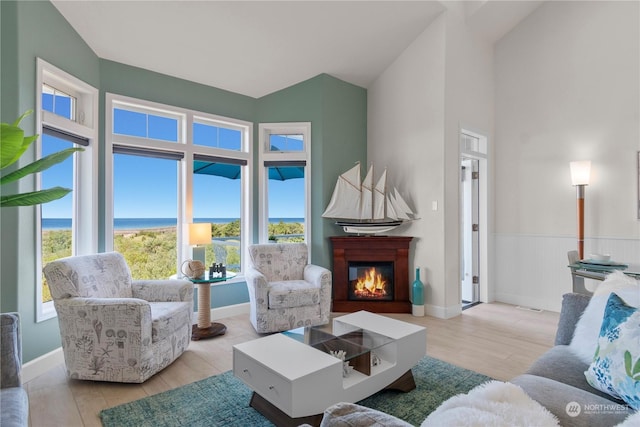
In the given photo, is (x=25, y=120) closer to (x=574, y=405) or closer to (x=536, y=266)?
(x=574, y=405)

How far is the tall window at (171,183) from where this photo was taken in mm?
3602

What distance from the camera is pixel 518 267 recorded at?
473 cm

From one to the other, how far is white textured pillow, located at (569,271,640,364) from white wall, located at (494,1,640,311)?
294 cm

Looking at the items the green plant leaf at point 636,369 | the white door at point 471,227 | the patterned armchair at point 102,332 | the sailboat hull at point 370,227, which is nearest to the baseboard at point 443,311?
the white door at point 471,227

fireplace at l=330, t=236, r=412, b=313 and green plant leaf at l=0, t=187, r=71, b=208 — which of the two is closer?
green plant leaf at l=0, t=187, r=71, b=208

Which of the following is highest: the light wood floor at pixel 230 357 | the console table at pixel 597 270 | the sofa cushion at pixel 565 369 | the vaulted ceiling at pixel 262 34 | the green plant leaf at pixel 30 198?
the vaulted ceiling at pixel 262 34

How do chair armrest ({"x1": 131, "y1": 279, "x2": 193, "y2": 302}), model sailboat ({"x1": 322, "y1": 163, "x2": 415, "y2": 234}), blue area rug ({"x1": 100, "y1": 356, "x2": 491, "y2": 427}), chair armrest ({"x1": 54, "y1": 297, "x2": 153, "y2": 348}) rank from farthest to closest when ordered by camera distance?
model sailboat ({"x1": 322, "y1": 163, "x2": 415, "y2": 234})
chair armrest ({"x1": 131, "y1": 279, "x2": 193, "y2": 302})
chair armrest ({"x1": 54, "y1": 297, "x2": 153, "y2": 348})
blue area rug ({"x1": 100, "y1": 356, "x2": 491, "y2": 427})

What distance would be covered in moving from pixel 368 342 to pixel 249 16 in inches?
124

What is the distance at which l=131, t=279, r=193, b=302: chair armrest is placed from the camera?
3041mm

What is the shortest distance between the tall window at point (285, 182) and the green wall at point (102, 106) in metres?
0.13

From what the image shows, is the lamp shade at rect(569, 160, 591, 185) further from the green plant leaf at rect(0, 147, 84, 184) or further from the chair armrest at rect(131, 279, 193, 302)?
the green plant leaf at rect(0, 147, 84, 184)

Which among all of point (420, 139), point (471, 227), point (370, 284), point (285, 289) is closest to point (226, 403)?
point (285, 289)

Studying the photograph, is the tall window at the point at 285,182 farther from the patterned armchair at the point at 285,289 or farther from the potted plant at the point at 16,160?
the potted plant at the point at 16,160

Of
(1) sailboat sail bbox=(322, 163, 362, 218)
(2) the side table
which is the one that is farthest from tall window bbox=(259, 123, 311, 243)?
(2) the side table
